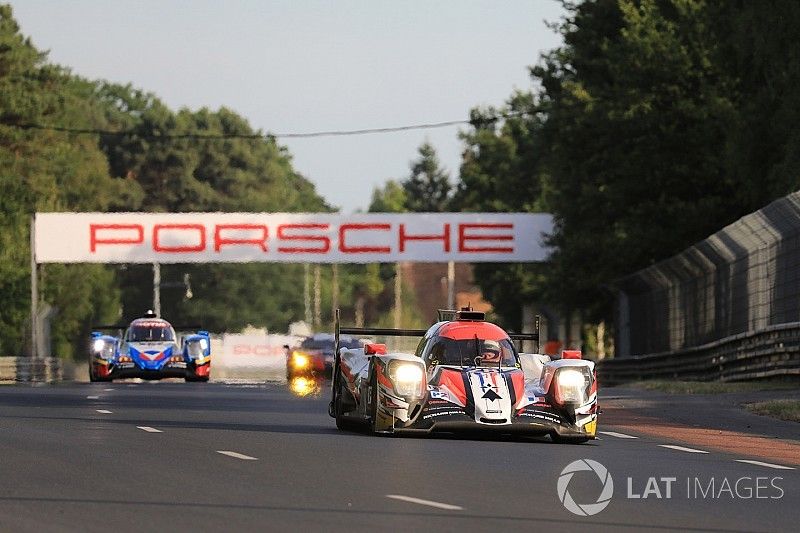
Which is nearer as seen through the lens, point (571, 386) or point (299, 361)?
point (571, 386)

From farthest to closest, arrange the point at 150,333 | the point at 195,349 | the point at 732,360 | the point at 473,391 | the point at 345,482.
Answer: the point at 195,349
the point at 150,333
the point at 732,360
the point at 473,391
the point at 345,482

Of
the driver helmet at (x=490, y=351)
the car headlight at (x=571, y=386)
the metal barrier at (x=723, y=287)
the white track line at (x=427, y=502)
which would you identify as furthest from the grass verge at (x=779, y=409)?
the white track line at (x=427, y=502)

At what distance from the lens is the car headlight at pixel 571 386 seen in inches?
802

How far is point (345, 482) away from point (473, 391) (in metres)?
5.61

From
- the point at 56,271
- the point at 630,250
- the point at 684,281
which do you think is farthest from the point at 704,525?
the point at 56,271

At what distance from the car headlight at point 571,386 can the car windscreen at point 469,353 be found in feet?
2.40

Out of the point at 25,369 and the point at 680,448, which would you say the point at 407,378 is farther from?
the point at 25,369

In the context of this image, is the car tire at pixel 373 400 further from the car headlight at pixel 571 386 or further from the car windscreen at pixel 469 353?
the car headlight at pixel 571 386

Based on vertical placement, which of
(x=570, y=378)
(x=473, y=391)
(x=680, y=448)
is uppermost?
Result: (x=570, y=378)

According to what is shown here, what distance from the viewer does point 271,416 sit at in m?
26.1

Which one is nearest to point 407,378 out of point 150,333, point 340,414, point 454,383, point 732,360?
point 454,383

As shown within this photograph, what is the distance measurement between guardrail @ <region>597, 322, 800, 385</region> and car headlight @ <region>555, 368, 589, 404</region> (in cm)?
1368

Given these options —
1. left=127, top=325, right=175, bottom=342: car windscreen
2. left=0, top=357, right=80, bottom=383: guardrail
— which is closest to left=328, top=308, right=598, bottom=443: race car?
left=127, top=325, right=175, bottom=342: car windscreen

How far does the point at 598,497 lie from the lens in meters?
13.7
